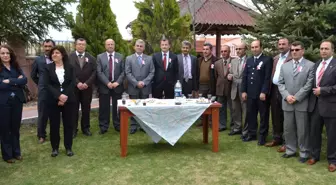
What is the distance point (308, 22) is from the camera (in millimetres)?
5609

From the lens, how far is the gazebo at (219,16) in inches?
434

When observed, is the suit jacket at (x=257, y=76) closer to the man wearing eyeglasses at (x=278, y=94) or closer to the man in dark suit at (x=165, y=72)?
the man wearing eyeglasses at (x=278, y=94)

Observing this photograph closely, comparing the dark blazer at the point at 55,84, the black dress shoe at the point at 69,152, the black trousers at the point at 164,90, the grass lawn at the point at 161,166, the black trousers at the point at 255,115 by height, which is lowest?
the grass lawn at the point at 161,166

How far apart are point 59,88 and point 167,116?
5.40 feet

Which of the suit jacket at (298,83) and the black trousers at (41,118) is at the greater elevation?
the suit jacket at (298,83)

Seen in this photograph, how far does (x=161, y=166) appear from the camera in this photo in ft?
15.1

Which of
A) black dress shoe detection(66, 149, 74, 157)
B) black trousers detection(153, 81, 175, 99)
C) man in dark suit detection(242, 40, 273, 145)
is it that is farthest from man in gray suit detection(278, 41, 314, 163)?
black dress shoe detection(66, 149, 74, 157)

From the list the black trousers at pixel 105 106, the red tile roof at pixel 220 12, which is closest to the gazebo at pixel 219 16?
the red tile roof at pixel 220 12

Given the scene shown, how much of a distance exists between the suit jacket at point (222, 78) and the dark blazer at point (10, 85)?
11.6 feet

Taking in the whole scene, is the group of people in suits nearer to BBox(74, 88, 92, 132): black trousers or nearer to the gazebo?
BBox(74, 88, 92, 132): black trousers

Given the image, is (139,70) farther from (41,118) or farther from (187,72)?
(41,118)

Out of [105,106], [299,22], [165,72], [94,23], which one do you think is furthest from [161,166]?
[94,23]

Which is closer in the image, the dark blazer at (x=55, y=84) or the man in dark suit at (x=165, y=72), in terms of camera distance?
the dark blazer at (x=55, y=84)

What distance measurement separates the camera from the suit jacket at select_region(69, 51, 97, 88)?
6109 millimetres
